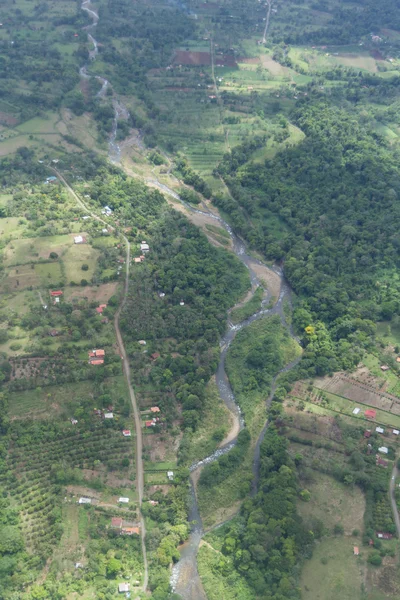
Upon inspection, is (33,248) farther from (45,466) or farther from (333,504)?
(333,504)

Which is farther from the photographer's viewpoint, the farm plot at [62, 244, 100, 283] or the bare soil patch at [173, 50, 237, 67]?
the bare soil patch at [173, 50, 237, 67]

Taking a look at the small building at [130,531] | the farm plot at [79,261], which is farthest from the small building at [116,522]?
the farm plot at [79,261]

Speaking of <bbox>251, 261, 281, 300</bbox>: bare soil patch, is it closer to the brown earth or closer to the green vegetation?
the green vegetation

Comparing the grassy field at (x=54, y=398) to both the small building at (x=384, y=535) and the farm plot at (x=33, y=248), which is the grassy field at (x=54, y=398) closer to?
the farm plot at (x=33, y=248)

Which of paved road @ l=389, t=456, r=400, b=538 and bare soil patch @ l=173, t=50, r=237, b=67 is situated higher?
bare soil patch @ l=173, t=50, r=237, b=67

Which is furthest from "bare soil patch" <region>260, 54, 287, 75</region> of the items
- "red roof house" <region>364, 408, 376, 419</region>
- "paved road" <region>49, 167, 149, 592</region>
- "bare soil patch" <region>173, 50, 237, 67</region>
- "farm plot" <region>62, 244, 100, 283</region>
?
"red roof house" <region>364, 408, 376, 419</region>

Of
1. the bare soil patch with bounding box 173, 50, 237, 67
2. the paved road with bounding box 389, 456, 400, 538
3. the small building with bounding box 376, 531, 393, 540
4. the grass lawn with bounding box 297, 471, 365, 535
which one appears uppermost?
the bare soil patch with bounding box 173, 50, 237, 67

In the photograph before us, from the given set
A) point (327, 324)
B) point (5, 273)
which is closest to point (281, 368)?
point (327, 324)
